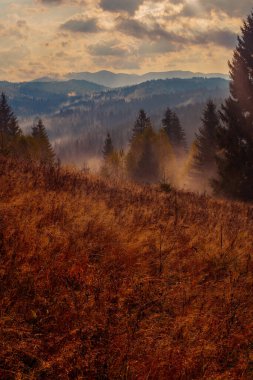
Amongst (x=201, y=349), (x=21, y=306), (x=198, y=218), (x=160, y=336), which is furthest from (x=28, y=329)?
(x=198, y=218)

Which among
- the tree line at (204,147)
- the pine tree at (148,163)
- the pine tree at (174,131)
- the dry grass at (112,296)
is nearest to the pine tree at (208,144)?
the tree line at (204,147)

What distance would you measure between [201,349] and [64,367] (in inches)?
63.2

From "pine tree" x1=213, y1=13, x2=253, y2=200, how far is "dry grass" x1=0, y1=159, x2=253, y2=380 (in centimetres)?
1331

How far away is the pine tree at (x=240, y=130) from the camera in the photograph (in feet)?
69.6

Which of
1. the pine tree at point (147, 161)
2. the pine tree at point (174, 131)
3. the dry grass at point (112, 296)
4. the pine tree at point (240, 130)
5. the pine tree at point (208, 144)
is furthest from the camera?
the pine tree at point (174, 131)

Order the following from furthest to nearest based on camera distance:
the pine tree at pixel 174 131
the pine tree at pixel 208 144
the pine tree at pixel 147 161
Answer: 1. the pine tree at pixel 174 131
2. the pine tree at pixel 147 161
3. the pine tree at pixel 208 144

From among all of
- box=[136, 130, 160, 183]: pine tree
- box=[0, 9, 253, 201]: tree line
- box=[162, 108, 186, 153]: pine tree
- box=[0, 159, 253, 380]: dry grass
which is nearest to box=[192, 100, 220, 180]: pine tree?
box=[0, 9, 253, 201]: tree line

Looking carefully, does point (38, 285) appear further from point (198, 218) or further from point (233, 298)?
point (198, 218)

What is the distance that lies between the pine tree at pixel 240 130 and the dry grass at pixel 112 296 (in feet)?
43.7

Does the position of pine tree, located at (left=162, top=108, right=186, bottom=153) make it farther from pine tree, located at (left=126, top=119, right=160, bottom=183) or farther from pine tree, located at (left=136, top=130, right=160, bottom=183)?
pine tree, located at (left=136, top=130, right=160, bottom=183)

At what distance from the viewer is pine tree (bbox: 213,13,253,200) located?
21203 millimetres

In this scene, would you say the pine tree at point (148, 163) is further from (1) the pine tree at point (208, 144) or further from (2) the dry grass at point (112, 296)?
(2) the dry grass at point (112, 296)

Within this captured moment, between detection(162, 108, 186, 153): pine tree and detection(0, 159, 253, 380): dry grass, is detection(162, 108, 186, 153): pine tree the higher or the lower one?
the higher one

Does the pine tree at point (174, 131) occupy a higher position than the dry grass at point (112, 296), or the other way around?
the pine tree at point (174, 131)
